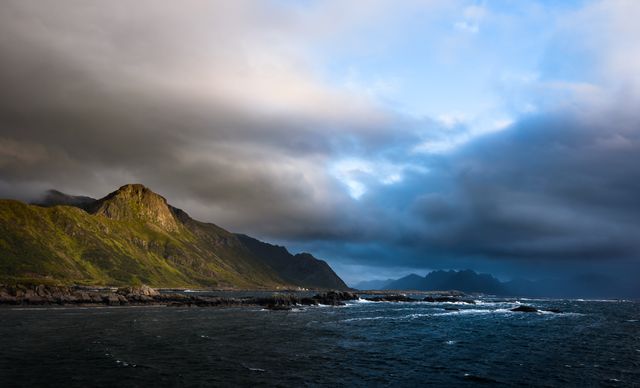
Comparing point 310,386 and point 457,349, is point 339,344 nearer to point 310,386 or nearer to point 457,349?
point 457,349

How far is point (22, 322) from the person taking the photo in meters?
89.8

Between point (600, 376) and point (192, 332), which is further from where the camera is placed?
point (192, 332)

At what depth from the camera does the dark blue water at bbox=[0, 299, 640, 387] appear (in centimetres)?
4344

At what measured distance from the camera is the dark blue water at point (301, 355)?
43.4 meters

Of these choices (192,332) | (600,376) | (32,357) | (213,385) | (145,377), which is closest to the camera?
(213,385)

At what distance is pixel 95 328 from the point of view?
272 ft

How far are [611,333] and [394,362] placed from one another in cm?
6540

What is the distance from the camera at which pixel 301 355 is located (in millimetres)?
57500

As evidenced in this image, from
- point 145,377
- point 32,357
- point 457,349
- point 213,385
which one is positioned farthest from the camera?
point 457,349

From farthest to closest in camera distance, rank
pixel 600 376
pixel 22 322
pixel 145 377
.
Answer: pixel 22 322, pixel 600 376, pixel 145 377

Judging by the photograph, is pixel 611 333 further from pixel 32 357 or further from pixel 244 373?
pixel 32 357

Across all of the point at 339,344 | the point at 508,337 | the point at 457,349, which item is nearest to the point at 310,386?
the point at 339,344

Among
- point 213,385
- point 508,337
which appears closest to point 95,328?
point 213,385

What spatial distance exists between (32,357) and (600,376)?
2483 inches
